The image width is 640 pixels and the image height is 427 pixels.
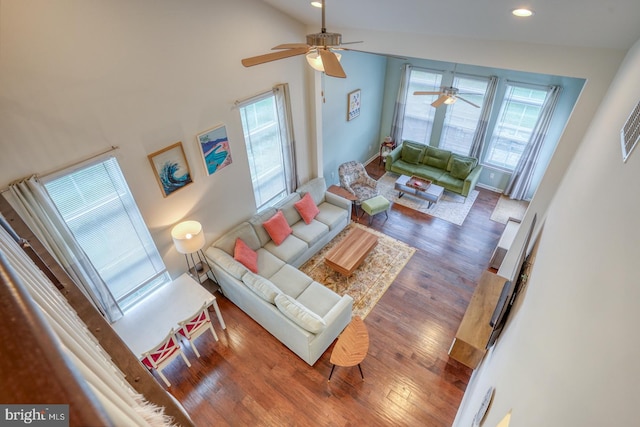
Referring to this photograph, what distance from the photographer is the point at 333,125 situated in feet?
22.3

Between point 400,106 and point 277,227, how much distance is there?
4775 millimetres

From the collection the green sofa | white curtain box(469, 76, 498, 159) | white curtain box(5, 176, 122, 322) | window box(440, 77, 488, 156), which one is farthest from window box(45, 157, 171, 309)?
white curtain box(469, 76, 498, 159)

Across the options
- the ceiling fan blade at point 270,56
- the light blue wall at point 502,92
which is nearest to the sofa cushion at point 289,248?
the ceiling fan blade at point 270,56

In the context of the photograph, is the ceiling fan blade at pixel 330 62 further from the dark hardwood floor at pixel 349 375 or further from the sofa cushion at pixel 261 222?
the dark hardwood floor at pixel 349 375

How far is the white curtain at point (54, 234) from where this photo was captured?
2785 millimetres

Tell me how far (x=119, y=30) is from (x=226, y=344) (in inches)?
146

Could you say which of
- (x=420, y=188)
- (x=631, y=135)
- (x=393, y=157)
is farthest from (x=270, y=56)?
(x=393, y=157)

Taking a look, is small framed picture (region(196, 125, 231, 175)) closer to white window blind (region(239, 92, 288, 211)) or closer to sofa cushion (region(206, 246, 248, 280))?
white window blind (region(239, 92, 288, 211))

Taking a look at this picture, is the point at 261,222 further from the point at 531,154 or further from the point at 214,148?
the point at 531,154

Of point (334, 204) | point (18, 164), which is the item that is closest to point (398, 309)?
point (334, 204)

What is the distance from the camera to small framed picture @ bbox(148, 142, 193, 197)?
3734 millimetres

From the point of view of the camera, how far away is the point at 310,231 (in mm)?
5520

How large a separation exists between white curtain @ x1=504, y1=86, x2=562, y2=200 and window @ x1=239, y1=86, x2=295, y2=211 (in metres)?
4.82

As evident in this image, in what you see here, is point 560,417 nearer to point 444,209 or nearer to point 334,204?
point 334,204
